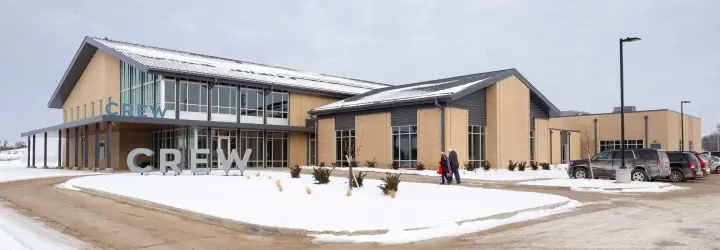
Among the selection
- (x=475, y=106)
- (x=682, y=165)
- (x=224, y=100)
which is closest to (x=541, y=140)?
(x=475, y=106)

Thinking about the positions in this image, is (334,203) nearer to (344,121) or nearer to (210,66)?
(344,121)

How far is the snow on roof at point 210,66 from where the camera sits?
3616cm

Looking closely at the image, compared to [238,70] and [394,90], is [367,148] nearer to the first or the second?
[394,90]

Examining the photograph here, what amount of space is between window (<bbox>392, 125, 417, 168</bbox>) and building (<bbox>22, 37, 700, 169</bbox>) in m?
0.06

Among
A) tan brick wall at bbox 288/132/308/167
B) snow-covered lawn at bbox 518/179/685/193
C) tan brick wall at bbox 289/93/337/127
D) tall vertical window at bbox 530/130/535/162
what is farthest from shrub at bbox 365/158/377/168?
snow-covered lawn at bbox 518/179/685/193

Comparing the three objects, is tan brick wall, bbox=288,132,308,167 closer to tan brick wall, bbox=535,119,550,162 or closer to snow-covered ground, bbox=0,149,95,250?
tan brick wall, bbox=535,119,550,162

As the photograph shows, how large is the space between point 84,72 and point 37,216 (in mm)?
38006

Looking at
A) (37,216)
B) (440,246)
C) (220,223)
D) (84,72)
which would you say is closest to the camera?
(440,246)

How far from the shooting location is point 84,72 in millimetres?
46406

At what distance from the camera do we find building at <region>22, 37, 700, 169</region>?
32.6m

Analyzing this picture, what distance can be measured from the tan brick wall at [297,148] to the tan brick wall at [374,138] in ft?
24.4

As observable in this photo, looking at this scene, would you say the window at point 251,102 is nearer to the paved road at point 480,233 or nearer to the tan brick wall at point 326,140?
the tan brick wall at point 326,140

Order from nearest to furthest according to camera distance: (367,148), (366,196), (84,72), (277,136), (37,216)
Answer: (37,216) < (366,196) < (367,148) < (277,136) < (84,72)

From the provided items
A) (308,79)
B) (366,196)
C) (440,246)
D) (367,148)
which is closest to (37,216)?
(366,196)
